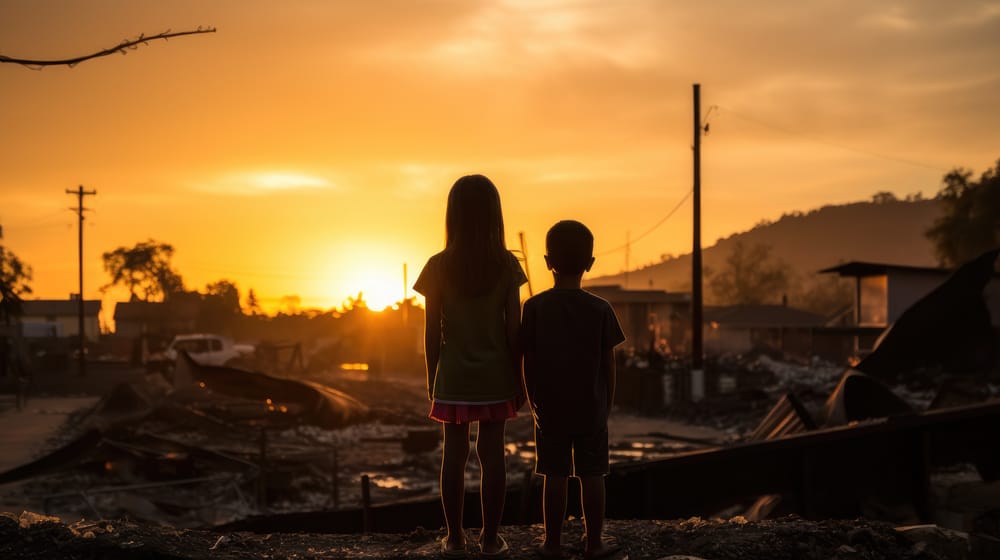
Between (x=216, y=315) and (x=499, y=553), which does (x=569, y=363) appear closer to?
(x=499, y=553)

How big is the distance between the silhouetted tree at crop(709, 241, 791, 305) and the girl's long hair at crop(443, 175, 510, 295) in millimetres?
109613

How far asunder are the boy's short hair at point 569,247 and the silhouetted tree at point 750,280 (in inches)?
4310

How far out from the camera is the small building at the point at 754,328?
53.8 m

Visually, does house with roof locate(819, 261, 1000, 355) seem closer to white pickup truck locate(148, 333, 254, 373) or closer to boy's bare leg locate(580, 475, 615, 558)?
white pickup truck locate(148, 333, 254, 373)

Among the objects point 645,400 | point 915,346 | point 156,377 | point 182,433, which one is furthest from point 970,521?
point 156,377

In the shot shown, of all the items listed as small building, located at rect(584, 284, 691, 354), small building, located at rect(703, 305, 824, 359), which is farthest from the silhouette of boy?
small building, located at rect(703, 305, 824, 359)

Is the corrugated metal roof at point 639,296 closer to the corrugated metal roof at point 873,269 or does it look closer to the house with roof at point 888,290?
the corrugated metal roof at point 873,269

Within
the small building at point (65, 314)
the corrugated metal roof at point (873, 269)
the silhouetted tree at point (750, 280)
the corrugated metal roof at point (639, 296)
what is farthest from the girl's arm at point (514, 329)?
the silhouetted tree at point (750, 280)

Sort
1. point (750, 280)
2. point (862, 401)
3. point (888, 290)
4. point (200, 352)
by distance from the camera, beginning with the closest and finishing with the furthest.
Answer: point (862, 401), point (888, 290), point (200, 352), point (750, 280)

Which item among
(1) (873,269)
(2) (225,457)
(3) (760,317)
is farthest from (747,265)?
(2) (225,457)

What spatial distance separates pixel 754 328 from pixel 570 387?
59403mm

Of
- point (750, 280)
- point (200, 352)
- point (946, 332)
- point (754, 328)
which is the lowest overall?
point (200, 352)

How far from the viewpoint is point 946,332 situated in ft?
74.2

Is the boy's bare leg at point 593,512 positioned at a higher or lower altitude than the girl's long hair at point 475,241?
lower
